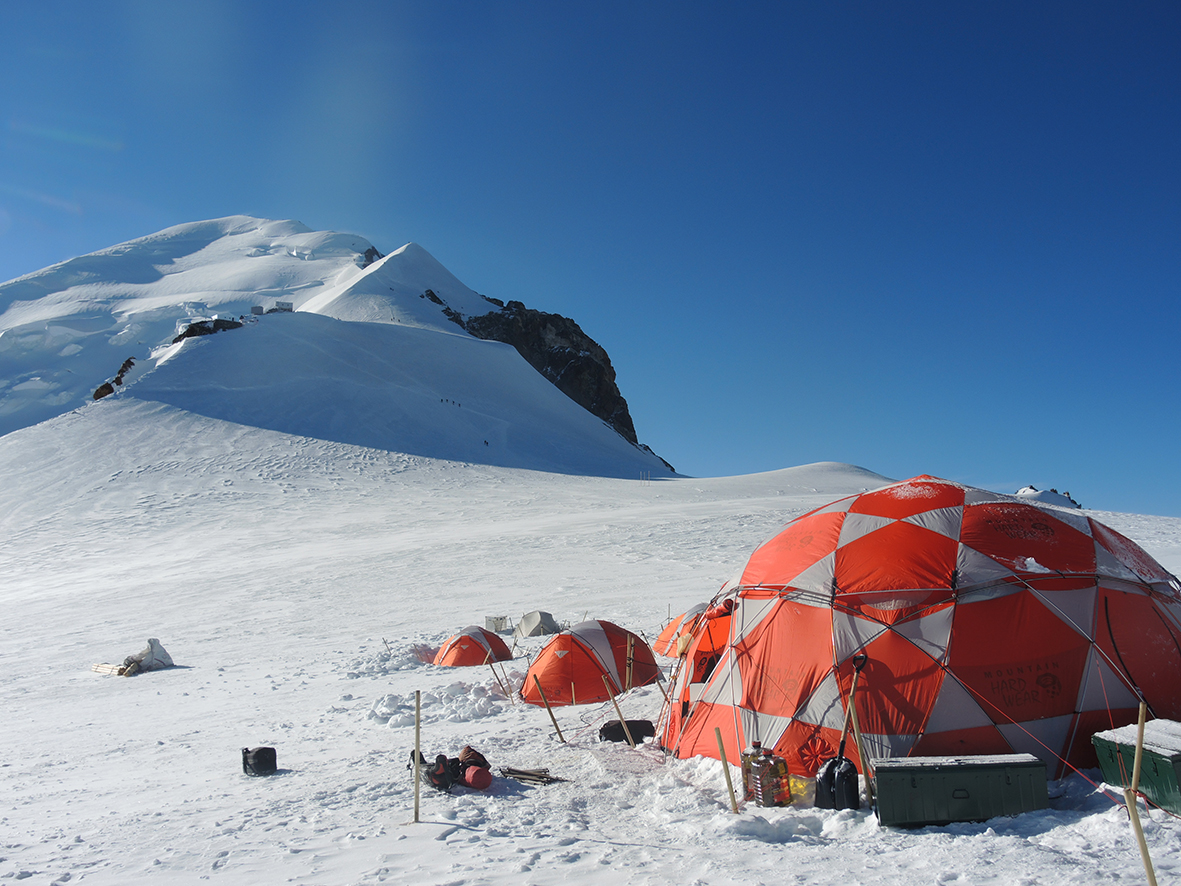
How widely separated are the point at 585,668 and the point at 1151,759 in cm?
718

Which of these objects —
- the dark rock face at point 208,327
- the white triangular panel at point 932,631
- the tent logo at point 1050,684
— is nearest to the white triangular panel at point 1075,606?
the tent logo at point 1050,684

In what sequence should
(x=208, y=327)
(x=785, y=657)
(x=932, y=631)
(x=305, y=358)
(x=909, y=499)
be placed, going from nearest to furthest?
(x=932, y=631)
(x=785, y=657)
(x=909, y=499)
(x=305, y=358)
(x=208, y=327)

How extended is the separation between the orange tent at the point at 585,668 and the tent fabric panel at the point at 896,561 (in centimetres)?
485

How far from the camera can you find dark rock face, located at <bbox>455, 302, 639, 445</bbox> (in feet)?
348

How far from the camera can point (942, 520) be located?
7.14 m

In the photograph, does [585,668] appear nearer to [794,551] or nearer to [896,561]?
[794,551]

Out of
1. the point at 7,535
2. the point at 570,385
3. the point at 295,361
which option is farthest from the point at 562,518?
the point at 570,385

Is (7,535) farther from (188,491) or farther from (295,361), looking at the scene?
(295,361)

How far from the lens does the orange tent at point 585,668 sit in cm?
1077

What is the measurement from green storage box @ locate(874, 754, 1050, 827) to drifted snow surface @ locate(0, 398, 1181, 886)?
0.47ft

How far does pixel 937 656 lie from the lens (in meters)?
6.35

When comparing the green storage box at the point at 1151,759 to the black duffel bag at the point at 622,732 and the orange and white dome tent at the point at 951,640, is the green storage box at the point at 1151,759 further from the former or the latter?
the black duffel bag at the point at 622,732

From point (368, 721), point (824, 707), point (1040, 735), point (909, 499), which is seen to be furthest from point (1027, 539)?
point (368, 721)

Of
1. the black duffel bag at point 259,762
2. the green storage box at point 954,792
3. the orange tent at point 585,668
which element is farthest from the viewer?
the orange tent at point 585,668
